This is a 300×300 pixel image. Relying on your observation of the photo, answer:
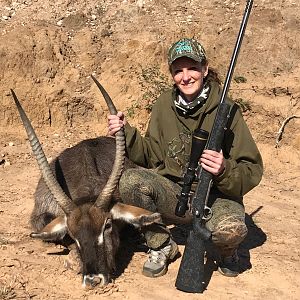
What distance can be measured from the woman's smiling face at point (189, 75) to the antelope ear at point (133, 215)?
1.23 meters

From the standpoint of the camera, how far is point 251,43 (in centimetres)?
1004

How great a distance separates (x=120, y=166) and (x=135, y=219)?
54 cm

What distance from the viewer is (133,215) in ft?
17.2

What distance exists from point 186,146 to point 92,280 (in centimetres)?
161

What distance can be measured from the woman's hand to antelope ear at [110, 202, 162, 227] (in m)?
0.78

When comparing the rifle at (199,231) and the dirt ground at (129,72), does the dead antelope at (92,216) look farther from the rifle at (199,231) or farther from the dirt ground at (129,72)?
the dirt ground at (129,72)

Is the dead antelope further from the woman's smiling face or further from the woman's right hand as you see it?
the woman's smiling face

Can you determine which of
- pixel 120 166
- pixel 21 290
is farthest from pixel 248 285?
pixel 21 290

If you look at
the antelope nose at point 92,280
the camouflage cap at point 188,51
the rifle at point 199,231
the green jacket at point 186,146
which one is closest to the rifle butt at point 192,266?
the rifle at point 199,231

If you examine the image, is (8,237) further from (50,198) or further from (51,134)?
(51,134)

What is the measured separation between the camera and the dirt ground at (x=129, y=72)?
8.24 m

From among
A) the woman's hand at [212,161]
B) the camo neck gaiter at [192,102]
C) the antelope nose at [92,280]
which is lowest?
the antelope nose at [92,280]

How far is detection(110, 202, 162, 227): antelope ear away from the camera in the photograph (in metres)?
5.16

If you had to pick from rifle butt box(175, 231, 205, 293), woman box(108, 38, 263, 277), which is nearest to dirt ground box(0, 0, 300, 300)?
woman box(108, 38, 263, 277)
